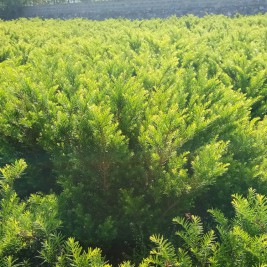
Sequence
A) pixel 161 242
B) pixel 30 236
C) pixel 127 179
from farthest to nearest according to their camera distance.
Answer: pixel 127 179, pixel 30 236, pixel 161 242

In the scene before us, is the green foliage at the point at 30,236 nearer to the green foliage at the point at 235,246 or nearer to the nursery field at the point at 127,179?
the nursery field at the point at 127,179

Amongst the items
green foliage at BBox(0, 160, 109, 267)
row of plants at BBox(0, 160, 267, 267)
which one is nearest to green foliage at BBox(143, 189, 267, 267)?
row of plants at BBox(0, 160, 267, 267)

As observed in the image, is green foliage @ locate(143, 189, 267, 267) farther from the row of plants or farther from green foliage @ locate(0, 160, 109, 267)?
green foliage @ locate(0, 160, 109, 267)

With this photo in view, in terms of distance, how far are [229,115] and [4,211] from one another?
2.21m

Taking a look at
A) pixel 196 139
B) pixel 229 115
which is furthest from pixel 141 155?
pixel 229 115

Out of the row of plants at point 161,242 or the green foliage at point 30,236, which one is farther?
the green foliage at point 30,236

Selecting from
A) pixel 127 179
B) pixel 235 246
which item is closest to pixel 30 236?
pixel 127 179

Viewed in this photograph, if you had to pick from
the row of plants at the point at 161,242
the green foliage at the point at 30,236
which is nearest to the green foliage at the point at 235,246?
the row of plants at the point at 161,242

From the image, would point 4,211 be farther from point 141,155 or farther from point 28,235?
point 141,155

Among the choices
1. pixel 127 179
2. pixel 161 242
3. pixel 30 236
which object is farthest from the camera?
pixel 127 179

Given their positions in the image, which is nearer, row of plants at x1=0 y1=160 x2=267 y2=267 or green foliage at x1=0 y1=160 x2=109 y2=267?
row of plants at x1=0 y1=160 x2=267 y2=267

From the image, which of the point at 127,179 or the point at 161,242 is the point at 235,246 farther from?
the point at 127,179

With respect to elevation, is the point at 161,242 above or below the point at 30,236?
above

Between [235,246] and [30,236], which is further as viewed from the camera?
[30,236]
